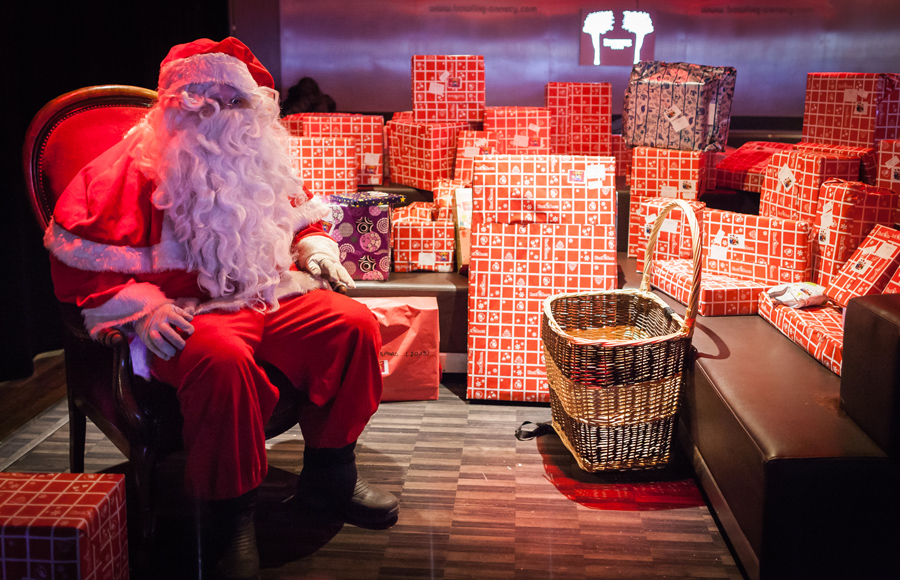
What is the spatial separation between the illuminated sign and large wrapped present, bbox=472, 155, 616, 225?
4203 millimetres

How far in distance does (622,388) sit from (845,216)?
43.1 inches

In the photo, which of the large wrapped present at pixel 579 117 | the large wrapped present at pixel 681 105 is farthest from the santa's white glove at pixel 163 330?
the large wrapped present at pixel 579 117

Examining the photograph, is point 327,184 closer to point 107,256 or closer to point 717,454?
point 107,256

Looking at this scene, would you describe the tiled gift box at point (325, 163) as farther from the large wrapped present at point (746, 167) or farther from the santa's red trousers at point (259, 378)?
the large wrapped present at point (746, 167)

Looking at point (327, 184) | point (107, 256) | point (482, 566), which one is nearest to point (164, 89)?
point (107, 256)

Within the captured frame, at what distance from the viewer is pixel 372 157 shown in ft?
13.1

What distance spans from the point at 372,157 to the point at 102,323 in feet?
7.51

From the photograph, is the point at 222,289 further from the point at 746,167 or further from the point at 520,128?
the point at 746,167

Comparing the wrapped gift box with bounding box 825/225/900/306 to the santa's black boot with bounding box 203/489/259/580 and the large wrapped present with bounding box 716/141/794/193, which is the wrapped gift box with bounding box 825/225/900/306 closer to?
the large wrapped present with bounding box 716/141/794/193

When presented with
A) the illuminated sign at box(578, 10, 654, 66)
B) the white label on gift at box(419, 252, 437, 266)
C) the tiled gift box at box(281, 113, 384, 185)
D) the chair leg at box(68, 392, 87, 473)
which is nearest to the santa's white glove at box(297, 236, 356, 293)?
the chair leg at box(68, 392, 87, 473)

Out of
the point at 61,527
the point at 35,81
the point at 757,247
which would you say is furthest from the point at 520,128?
the point at 61,527

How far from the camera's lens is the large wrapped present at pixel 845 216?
262 cm

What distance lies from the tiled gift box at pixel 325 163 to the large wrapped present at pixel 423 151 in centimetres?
46

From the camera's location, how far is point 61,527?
1.60 m
